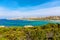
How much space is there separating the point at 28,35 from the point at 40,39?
0.86 metres

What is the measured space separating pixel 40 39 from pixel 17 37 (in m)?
1.63

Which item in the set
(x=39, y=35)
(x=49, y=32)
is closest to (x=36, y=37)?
(x=39, y=35)

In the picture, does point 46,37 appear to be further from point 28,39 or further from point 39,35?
point 28,39

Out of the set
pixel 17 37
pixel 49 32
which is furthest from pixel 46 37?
pixel 17 37

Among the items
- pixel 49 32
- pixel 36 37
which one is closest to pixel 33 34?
pixel 36 37

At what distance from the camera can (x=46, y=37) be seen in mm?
11648

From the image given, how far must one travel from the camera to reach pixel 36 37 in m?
11.5

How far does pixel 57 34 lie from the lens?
11742mm

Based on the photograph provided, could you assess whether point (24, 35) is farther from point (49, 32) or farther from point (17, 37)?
point (49, 32)

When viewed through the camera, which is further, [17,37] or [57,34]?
[57,34]

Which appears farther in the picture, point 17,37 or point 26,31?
point 26,31

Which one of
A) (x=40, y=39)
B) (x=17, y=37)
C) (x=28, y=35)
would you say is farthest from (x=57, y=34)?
(x=17, y=37)

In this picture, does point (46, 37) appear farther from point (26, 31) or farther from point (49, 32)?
point (26, 31)

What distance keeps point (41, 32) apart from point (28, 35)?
91 centimetres
